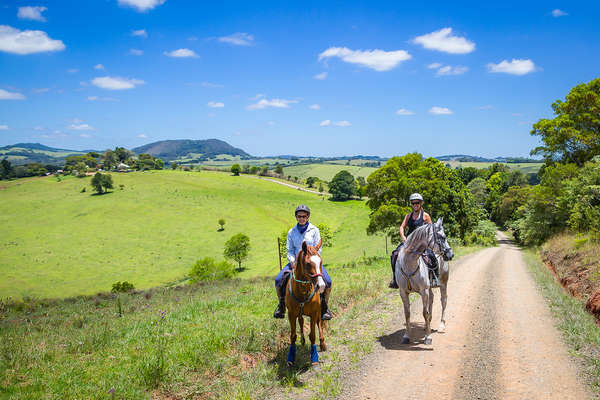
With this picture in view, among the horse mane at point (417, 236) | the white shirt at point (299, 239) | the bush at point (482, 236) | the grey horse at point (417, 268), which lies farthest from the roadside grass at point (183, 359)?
the bush at point (482, 236)

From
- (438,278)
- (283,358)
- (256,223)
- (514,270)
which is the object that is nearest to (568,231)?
(514,270)

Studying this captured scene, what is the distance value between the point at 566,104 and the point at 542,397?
112 ft

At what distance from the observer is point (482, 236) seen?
172 feet

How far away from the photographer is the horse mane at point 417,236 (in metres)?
8.44

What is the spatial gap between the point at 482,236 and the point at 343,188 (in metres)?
54.7

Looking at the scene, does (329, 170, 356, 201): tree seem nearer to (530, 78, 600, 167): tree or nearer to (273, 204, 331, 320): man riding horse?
(530, 78, 600, 167): tree

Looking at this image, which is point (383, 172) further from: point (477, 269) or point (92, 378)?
point (92, 378)

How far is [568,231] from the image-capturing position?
26766 millimetres

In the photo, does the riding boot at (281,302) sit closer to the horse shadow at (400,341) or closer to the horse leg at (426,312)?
the horse shadow at (400,341)

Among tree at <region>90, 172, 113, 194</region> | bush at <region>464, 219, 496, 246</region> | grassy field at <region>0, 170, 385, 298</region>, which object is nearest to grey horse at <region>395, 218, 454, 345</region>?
grassy field at <region>0, 170, 385, 298</region>

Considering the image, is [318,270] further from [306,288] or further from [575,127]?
[575,127]

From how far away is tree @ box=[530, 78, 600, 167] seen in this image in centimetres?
2880

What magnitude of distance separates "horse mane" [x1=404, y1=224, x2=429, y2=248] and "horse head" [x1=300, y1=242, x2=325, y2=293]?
10.2 ft

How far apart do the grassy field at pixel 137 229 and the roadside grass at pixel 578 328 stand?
87.7 ft
